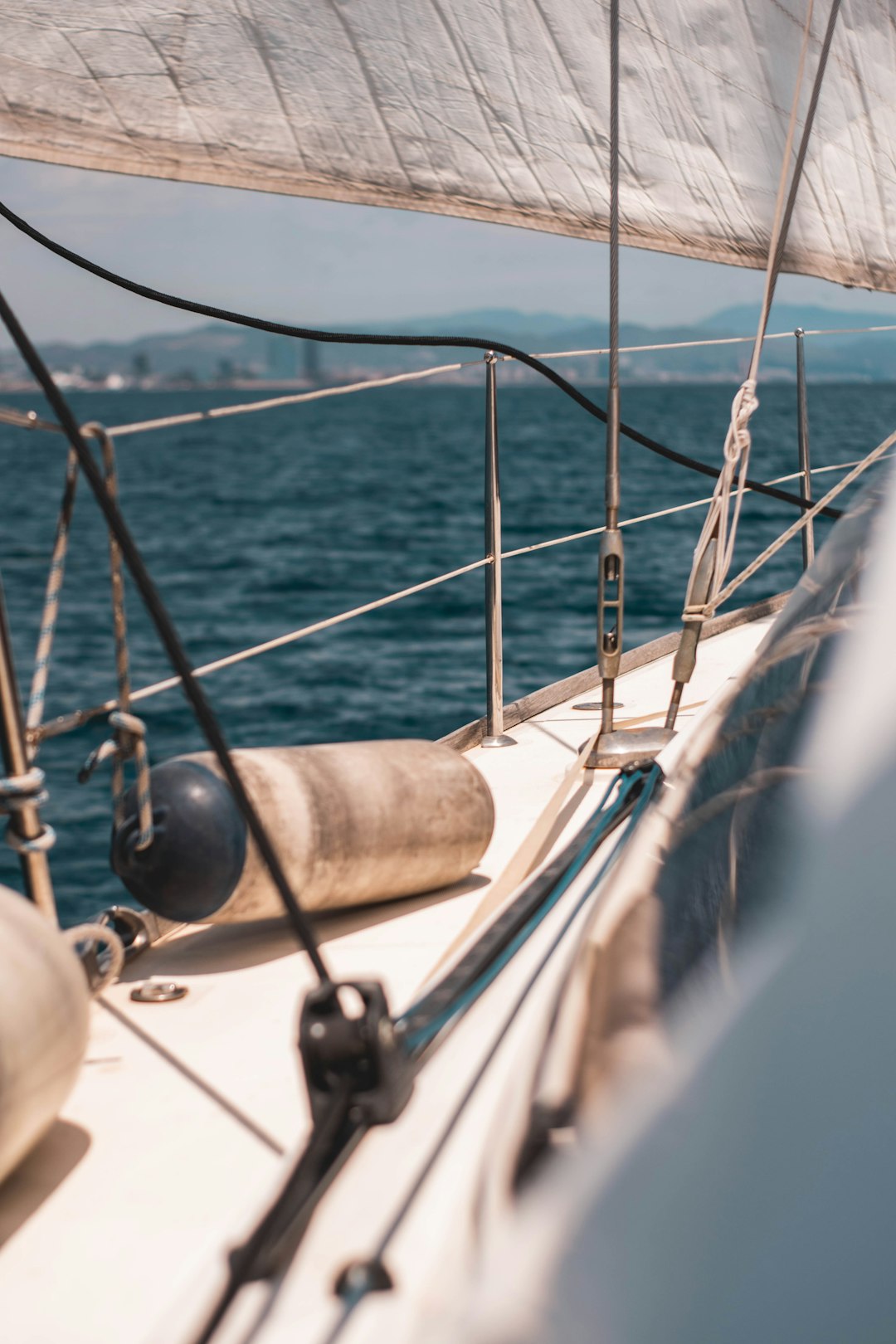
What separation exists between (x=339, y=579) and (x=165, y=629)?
57.0ft

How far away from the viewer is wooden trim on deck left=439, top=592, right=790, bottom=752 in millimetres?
3102

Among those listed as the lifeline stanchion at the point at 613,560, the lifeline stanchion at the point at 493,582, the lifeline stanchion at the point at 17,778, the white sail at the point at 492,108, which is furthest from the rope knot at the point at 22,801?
the lifeline stanchion at the point at 493,582

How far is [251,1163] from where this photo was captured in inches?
55.6

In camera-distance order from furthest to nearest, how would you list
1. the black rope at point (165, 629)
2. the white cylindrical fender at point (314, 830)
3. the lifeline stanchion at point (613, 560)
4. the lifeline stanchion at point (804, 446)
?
the lifeline stanchion at point (804, 446) < the lifeline stanchion at point (613, 560) < the white cylindrical fender at point (314, 830) < the black rope at point (165, 629)

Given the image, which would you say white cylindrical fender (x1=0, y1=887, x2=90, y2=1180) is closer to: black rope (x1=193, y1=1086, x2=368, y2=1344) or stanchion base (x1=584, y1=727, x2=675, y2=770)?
black rope (x1=193, y1=1086, x2=368, y2=1344)


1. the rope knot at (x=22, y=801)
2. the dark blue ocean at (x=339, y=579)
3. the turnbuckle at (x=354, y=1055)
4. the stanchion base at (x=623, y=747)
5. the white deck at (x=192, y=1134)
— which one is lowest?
the dark blue ocean at (x=339, y=579)

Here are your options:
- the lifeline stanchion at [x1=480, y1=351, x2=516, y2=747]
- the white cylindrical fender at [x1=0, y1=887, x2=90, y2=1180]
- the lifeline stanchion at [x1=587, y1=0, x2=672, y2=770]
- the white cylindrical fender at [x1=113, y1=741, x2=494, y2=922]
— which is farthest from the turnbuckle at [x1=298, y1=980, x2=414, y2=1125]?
the lifeline stanchion at [x1=480, y1=351, x2=516, y2=747]

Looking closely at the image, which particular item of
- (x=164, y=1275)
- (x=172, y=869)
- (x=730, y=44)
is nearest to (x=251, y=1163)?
(x=164, y=1275)

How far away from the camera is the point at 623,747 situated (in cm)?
262

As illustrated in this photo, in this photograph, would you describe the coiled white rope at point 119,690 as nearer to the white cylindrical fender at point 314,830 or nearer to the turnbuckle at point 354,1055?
the white cylindrical fender at point 314,830

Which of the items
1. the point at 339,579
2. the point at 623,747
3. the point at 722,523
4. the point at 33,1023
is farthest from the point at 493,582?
the point at 339,579

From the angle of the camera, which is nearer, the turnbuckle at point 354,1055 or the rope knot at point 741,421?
the turnbuckle at point 354,1055

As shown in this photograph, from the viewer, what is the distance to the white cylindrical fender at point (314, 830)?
1.67 meters

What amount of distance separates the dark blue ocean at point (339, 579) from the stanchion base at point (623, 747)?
1228mm
